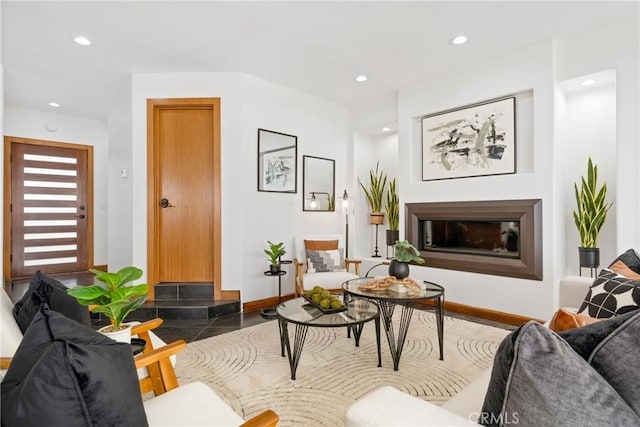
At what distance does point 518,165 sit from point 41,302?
3.94 meters

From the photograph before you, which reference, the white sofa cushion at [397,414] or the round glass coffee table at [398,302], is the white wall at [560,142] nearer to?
the round glass coffee table at [398,302]

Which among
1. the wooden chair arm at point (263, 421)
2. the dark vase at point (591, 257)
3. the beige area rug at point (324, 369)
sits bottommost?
the beige area rug at point (324, 369)

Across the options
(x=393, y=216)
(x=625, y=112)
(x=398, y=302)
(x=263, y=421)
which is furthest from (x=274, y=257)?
(x=625, y=112)

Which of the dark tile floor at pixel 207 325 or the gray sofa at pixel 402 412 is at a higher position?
the gray sofa at pixel 402 412

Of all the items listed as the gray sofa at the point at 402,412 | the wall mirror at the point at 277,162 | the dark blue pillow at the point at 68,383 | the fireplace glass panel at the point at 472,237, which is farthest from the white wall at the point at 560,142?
the dark blue pillow at the point at 68,383

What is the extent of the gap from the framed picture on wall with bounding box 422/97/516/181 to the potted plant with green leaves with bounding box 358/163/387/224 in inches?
42.7

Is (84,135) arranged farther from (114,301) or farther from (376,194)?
(114,301)

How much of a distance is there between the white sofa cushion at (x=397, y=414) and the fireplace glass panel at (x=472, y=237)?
3037 millimetres

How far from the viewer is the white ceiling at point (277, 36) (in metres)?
Result: 2.61

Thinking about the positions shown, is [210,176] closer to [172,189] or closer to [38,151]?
[172,189]

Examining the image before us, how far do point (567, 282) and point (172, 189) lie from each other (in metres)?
3.99

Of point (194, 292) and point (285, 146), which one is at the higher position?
point (285, 146)

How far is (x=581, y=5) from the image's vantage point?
2604 mm

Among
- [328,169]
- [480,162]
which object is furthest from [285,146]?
[480,162]
